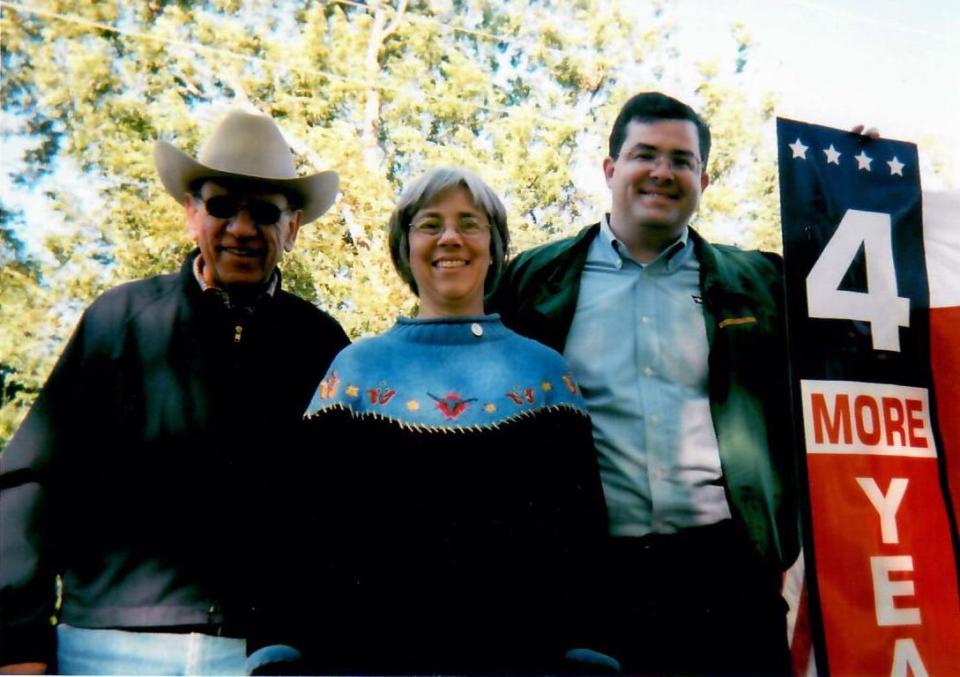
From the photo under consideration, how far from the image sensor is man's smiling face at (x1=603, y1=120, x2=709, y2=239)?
78.6 inches

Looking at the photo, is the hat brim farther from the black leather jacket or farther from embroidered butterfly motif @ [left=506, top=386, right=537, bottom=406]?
embroidered butterfly motif @ [left=506, top=386, right=537, bottom=406]

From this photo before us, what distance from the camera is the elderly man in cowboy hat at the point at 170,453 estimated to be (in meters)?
1.62

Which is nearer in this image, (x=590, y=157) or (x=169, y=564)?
(x=169, y=564)

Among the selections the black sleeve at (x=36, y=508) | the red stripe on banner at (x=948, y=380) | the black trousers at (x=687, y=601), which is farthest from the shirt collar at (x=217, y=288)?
the red stripe on banner at (x=948, y=380)

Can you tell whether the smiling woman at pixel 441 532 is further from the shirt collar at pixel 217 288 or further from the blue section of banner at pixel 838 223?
the blue section of banner at pixel 838 223

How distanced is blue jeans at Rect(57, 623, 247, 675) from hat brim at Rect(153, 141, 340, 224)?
944mm

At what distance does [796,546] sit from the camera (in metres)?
2.04

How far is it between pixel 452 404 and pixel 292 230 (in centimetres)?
63

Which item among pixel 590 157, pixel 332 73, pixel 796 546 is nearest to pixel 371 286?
pixel 332 73

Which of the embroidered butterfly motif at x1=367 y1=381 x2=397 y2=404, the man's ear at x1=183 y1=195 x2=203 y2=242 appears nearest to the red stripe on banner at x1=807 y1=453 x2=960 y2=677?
the embroidered butterfly motif at x1=367 y1=381 x2=397 y2=404

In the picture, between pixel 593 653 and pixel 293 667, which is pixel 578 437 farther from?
pixel 293 667

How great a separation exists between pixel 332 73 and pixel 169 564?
1293 mm

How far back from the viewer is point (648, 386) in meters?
1.92

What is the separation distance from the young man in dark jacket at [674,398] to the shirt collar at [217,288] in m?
0.52
